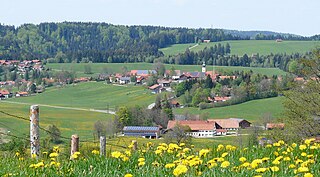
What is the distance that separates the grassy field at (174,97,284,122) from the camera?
82.2m

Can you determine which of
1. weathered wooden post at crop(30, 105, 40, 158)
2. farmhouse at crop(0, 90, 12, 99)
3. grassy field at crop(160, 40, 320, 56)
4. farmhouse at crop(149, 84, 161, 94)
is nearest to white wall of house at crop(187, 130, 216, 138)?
farmhouse at crop(149, 84, 161, 94)

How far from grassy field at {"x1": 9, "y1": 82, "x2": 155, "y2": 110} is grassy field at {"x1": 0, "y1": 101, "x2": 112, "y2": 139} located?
33.5 feet

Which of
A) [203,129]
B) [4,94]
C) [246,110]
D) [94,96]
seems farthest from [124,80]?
[203,129]

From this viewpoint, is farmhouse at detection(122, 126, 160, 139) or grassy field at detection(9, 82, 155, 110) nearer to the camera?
farmhouse at detection(122, 126, 160, 139)

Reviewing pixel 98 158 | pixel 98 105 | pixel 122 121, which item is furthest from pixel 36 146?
pixel 98 105

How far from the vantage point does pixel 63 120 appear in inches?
3302

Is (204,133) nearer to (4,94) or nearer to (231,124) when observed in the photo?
(231,124)

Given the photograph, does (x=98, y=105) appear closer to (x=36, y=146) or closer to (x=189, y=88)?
(x=189, y=88)

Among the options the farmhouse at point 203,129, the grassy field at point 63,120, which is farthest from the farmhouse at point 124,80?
the farmhouse at point 203,129

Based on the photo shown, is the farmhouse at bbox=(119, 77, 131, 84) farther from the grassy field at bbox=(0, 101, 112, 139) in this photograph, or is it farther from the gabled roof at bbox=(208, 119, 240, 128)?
the gabled roof at bbox=(208, 119, 240, 128)

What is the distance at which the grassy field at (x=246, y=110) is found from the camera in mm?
82162

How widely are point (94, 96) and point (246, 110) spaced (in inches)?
1766

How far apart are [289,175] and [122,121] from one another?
67.6 metres

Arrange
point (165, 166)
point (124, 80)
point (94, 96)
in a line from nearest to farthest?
1. point (165, 166)
2. point (94, 96)
3. point (124, 80)
